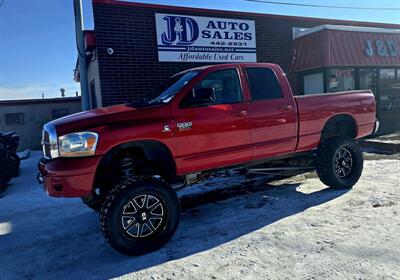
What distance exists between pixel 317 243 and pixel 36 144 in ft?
56.9

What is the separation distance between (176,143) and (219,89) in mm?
1137

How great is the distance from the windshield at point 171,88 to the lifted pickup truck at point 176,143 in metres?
0.02

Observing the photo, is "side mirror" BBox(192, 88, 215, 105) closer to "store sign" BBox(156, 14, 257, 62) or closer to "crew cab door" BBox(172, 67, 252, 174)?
"crew cab door" BBox(172, 67, 252, 174)

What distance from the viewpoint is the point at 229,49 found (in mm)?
11406

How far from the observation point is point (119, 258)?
4.19m

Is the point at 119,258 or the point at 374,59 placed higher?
the point at 374,59

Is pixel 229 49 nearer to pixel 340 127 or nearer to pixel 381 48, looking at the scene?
pixel 340 127

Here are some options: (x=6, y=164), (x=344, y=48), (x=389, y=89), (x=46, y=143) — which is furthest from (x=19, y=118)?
(x=389, y=89)

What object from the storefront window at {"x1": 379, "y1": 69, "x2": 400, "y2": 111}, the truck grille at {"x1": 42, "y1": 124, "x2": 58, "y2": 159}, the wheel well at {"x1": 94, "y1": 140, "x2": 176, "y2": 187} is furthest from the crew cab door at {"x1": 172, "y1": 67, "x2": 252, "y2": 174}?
the storefront window at {"x1": 379, "y1": 69, "x2": 400, "y2": 111}

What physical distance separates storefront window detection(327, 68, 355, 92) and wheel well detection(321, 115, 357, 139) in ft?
20.7

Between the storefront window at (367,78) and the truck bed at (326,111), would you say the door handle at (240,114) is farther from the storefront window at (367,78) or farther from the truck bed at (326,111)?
the storefront window at (367,78)

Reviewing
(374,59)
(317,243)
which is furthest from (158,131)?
(374,59)

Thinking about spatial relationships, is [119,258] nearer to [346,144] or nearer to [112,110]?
[112,110]

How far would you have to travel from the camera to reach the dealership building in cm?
991
